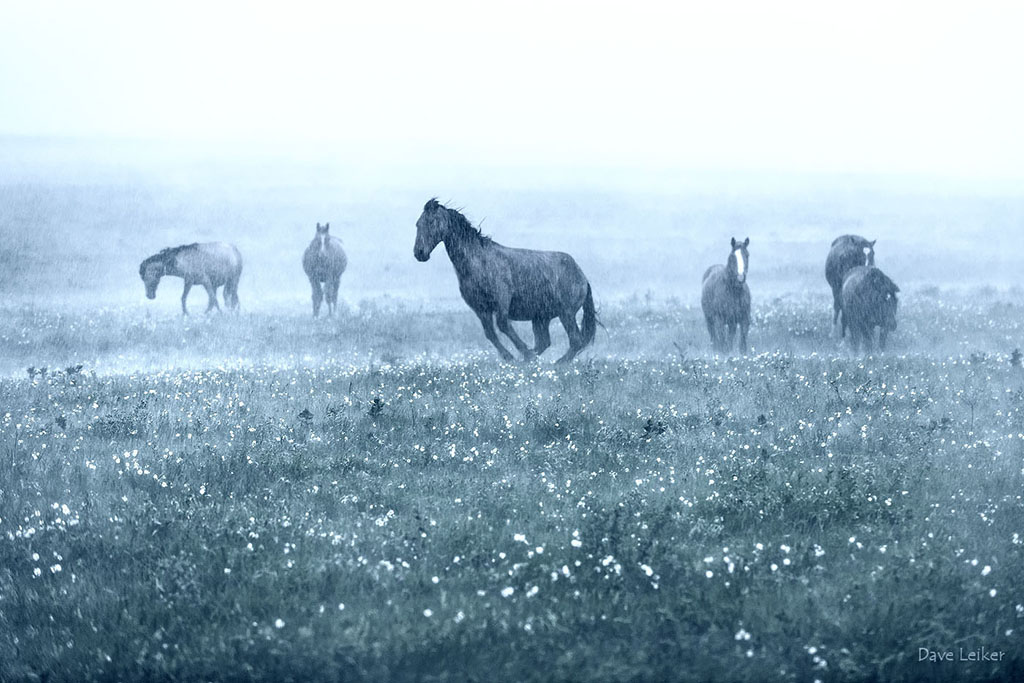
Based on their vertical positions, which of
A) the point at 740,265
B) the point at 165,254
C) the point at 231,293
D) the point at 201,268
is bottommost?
the point at 231,293

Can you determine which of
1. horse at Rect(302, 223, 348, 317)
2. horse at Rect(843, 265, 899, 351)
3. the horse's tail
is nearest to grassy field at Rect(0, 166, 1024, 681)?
the horse's tail

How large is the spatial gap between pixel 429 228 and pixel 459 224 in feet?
1.82

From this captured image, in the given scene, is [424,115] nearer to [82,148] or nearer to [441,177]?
[441,177]

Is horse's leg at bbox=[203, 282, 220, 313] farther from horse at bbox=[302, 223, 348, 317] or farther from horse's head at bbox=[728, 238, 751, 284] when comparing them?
horse's head at bbox=[728, 238, 751, 284]

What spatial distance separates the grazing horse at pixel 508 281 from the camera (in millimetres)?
16250

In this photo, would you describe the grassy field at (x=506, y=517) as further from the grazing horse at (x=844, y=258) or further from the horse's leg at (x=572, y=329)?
the grazing horse at (x=844, y=258)

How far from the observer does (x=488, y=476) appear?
883 cm

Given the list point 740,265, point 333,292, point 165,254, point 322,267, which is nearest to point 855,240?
point 740,265

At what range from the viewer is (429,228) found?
1606 centimetres

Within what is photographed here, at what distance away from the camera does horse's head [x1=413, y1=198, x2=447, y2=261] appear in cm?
1595

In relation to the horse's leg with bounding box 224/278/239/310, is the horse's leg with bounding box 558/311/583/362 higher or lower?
higher

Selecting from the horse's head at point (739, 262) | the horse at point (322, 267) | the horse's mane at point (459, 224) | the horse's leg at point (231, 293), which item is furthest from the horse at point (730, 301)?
the horse's leg at point (231, 293)

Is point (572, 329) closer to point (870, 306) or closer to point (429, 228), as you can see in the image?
point (429, 228)

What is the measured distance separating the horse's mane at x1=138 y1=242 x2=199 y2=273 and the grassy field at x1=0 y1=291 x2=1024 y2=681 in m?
14.1
